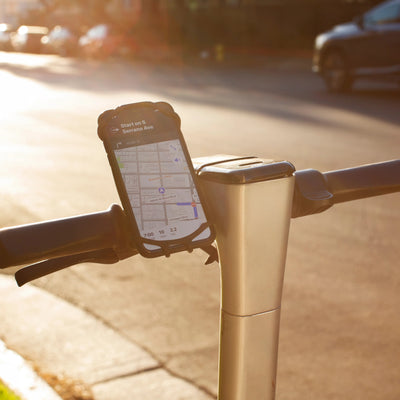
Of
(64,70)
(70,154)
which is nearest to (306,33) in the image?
(64,70)

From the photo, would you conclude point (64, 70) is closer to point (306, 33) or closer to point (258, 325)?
point (306, 33)

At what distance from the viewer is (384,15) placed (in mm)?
14883

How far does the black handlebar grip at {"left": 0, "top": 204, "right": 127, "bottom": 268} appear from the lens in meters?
1.28

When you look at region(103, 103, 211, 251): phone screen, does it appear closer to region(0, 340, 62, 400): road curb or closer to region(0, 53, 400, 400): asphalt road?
region(0, 340, 62, 400): road curb

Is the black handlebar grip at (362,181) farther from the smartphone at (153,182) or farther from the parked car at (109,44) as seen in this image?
the parked car at (109,44)

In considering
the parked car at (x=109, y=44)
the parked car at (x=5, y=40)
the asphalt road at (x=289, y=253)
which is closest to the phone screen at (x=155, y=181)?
the asphalt road at (x=289, y=253)

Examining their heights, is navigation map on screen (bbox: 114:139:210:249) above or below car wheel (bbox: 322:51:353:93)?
above

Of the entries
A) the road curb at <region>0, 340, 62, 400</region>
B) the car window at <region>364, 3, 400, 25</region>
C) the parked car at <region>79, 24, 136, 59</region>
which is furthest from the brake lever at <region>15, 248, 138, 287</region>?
the parked car at <region>79, 24, 136, 59</region>

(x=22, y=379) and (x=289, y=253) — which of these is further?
(x=289, y=253)

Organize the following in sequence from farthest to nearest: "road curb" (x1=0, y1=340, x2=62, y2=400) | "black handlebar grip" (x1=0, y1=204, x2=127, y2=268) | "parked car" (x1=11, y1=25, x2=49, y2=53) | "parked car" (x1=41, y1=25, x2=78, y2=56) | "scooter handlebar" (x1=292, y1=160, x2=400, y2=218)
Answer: "parked car" (x1=11, y1=25, x2=49, y2=53) → "parked car" (x1=41, y1=25, x2=78, y2=56) → "road curb" (x1=0, y1=340, x2=62, y2=400) → "scooter handlebar" (x1=292, y1=160, x2=400, y2=218) → "black handlebar grip" (x1=0, y1=204, x2=127, y2=268)

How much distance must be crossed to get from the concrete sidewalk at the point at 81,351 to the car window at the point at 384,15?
12.0 metres

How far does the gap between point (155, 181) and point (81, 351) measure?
2.58 metres

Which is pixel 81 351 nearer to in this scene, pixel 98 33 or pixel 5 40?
pixel 98 33

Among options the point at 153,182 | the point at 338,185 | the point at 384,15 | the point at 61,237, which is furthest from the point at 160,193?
the point at 384,15
